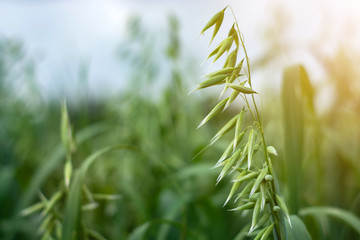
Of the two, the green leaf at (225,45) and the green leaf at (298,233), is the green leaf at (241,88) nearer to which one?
the green leaf at (225,45)

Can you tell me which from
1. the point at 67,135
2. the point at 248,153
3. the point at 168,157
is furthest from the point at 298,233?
the point at 168,157

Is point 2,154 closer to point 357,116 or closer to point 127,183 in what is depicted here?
point 127,183

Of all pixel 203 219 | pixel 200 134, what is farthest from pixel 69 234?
pixel 200 134

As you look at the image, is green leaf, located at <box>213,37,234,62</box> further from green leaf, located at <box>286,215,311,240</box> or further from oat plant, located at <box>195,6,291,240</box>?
green leaf, located at <box>286,215,311,240</box>

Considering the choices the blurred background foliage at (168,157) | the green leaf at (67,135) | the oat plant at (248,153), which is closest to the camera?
the oat plant at (248,153)

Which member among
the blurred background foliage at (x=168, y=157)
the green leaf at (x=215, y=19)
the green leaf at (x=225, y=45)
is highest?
the green leaf at (x=215, y=19)

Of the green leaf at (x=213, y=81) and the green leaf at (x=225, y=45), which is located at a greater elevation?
the green leaf at (x=225, y=45)

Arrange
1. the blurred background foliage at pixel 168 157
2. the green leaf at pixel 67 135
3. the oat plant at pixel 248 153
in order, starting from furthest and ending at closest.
→ the blurred background foliage at pixel 168 157 → the green leaf at pixel 67 135 → the oat plant at pixel 248 153

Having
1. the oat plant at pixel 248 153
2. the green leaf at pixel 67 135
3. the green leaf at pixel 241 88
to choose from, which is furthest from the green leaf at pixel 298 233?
the green leaf at pixel 67 135

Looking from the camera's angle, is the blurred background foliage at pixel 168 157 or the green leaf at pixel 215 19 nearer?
the green leaf at pixel 215 19

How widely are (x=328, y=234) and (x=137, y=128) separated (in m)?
0.62

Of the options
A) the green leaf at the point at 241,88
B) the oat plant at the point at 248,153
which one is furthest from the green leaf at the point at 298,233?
the green leaf at the point at 241,88

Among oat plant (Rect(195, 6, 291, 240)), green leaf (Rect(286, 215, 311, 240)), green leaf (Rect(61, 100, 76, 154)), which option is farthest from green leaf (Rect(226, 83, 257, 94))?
green leaf (Rect(61, 100, 76, 154))

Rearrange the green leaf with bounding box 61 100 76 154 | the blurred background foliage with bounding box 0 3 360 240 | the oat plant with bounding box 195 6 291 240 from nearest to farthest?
the oat plant with bounding box 195 6 291 240, the green leaf with bounding box 61 100 76 154, the blurred background foliage with bounding box 0 3 360 240
